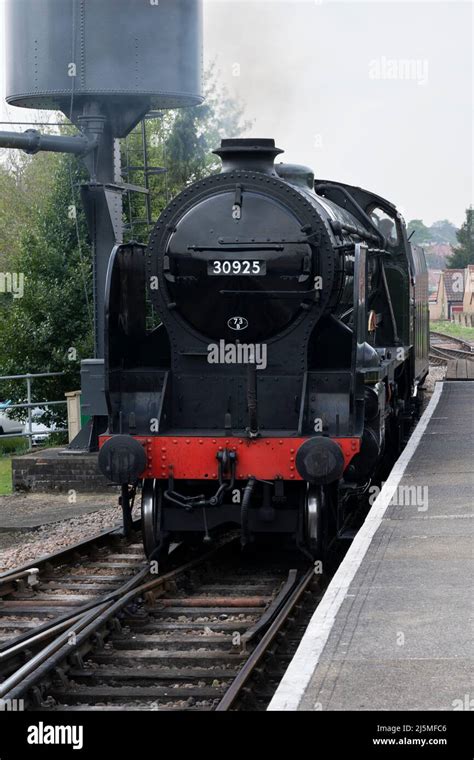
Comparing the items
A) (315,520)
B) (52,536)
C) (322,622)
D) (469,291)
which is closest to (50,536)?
(52,536)

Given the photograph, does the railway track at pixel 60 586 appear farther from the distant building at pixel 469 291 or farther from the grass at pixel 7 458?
the distant building at pixel 469 291

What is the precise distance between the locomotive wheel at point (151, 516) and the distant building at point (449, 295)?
72532 mm

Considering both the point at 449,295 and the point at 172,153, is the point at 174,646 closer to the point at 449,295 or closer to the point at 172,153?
the point at 172,153

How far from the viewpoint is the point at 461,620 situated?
20.7 feet

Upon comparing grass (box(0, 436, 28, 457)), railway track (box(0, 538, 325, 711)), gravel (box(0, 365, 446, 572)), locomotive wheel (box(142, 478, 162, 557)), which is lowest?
grass (box(0, 436, 28, 457))

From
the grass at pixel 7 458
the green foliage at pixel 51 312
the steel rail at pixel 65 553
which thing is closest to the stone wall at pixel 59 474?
the grass at pixel 7 458

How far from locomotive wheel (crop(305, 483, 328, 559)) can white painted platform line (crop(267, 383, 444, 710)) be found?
16.3 inches

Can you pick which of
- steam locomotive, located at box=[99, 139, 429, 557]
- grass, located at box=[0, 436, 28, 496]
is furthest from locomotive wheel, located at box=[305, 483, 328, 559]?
grass, located at box=[0, 436, 28, 496]

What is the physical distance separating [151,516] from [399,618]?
368cm

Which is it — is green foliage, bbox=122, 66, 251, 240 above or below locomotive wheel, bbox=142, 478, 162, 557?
above

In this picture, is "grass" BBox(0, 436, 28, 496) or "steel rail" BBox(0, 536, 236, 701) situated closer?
"steel rail" BBox(0, 536, 236, 701)

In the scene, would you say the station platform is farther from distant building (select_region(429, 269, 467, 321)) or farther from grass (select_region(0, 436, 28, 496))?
distant building (select_region(429, 269, 467, 321))

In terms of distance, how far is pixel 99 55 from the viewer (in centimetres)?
1520

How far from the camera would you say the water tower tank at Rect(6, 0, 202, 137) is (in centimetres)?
1520
